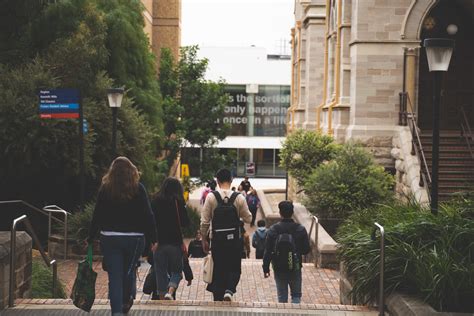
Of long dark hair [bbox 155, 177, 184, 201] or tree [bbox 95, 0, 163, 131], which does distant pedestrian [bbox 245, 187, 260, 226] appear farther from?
long dark hair [bbox 155, 177, 184, 201]

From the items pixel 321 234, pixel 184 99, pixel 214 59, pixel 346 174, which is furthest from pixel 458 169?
pixel 214 59

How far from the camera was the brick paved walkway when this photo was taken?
11.5 metres

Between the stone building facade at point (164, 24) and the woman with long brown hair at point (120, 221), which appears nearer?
the woman with long brown hair at point (120, 221)

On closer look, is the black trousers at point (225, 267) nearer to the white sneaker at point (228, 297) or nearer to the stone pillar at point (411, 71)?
the white sneaker at point (228, 297)

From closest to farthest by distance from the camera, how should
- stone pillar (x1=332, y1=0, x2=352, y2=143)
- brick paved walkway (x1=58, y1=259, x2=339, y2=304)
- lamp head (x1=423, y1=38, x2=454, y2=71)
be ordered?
lamp head (x1=423, y1=38, x2=454, y2=71)
brick paved walkway (x1=58, y1=259, x2=339, y2=304)
stone pillar (x1=332, y1=0, x2=352, y2=143)

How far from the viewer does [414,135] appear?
19.2 metres

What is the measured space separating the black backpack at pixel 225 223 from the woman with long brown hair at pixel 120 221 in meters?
1.34

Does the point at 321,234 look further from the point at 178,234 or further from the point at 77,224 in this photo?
the point at 178,234

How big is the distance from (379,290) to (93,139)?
13.1 m

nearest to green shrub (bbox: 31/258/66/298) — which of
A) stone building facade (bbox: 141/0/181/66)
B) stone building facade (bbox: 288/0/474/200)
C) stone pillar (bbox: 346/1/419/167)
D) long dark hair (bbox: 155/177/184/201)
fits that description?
long dark hair (bbox: 155/177/184/201)

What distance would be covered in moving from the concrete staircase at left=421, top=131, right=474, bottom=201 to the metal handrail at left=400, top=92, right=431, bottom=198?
0.41 metres

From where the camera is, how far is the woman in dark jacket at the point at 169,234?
349 inches

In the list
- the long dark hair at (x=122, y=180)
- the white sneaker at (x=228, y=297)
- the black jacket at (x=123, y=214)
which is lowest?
the white sneaker at (x=228, y=297)

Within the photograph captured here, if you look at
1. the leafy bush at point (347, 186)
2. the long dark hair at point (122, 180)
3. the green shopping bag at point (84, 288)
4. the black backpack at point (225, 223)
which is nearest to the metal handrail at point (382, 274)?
the black backpack at point (225, 223)
